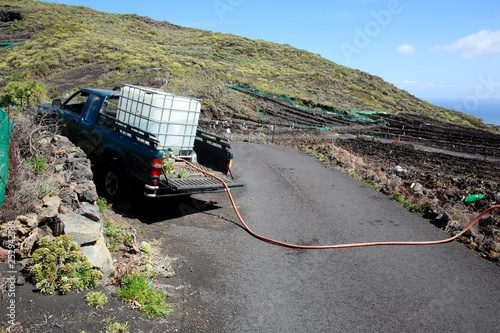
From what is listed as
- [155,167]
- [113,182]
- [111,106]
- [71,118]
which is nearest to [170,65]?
[71,118]

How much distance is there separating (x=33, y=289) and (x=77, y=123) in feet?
17.0

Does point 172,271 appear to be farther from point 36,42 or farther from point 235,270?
point 36,42

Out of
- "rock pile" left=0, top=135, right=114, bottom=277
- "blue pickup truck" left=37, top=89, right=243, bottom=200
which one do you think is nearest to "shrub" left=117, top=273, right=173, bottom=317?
"rock pile" left=0, top=135, right=114, bottom=277

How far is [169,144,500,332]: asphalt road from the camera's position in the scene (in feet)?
13.4

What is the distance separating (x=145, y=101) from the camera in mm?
6910

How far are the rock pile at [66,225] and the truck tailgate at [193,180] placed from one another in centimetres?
152

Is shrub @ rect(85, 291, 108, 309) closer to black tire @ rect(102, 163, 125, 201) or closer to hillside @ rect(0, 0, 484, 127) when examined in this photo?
black tire @ rect(102, 163, 125, 201)

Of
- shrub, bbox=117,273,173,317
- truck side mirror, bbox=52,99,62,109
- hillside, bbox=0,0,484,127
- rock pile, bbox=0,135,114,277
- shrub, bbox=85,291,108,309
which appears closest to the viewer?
shrub, bbox=85,291,108,309

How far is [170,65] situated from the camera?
39.8 m

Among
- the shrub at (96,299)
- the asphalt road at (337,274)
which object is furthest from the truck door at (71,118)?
the shrub at (96,299)

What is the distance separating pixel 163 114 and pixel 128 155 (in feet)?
3.36

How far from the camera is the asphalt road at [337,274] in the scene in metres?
4.10

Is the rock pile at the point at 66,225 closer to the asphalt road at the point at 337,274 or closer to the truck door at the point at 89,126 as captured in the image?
the asphalt road at the point at 337,274

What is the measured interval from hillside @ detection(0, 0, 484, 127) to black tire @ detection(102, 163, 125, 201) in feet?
70.3
